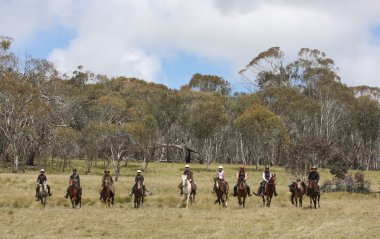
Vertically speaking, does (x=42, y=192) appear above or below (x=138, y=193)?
below

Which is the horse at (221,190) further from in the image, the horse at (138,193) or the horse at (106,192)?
the horse at (106,192)

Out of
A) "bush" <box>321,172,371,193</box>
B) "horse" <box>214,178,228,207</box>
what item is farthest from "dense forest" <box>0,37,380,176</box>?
"horse" <box>214,178,228,207</box>

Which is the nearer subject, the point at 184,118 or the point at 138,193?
the point at 138,193

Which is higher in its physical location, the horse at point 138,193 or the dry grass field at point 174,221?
the horse at point 138,193

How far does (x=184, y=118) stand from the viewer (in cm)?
7444

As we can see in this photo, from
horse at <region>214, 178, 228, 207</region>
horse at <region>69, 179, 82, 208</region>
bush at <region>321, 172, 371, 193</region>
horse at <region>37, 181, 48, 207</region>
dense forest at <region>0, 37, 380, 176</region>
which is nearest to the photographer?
horse at <region>69, 179, 82, 208</region>

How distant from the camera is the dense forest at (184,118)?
5256 cm

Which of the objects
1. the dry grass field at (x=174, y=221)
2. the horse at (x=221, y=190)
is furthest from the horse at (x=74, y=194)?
the horse at (x=221, y=190)

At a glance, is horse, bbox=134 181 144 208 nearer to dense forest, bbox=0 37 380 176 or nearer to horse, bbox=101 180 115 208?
horse, bbox=101 180 115 208

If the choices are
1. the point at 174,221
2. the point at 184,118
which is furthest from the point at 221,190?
the point at 184,118

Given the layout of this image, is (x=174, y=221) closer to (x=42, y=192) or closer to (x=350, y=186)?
(x=42, y=192)

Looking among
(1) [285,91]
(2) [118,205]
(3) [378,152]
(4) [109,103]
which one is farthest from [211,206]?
(3) [378,152]

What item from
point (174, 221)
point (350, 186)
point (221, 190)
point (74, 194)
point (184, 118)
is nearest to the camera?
point (174, 221)

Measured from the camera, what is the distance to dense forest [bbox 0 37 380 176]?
172ft
